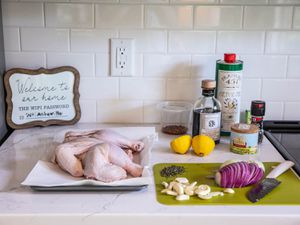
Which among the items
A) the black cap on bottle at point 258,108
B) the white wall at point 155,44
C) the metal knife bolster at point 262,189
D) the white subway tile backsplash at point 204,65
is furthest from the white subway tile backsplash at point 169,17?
the metal knife bolster at point 262,189

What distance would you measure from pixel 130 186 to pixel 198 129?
0.36 meters

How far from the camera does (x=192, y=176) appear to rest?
3.51 feet

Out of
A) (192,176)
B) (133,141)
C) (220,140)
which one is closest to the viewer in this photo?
(192,176)

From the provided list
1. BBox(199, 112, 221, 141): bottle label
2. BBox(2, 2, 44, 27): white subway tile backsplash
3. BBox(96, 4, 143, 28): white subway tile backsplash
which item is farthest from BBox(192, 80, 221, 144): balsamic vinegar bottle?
BBox(2, 2, 44, 27): white subway tile backsplash

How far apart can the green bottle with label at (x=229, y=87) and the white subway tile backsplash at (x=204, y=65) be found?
0.08m

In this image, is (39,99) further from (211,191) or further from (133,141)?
(211,191)

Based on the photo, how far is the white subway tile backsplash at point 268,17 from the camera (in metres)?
1.38

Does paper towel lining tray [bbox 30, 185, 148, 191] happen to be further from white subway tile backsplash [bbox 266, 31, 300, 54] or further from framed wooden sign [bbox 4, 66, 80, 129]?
white subway tile backsplash [bbox 266, 31, 300, 54]

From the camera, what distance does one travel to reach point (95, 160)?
0.99 metres

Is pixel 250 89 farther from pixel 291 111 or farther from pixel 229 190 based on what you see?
pixel 229 190

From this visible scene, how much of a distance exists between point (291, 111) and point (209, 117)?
0.39 metres

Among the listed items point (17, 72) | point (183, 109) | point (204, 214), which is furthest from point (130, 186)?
point (17, 72)

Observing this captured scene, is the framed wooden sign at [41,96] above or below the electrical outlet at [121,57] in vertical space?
below

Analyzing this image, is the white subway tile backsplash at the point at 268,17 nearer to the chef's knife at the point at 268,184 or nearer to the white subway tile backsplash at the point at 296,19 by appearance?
the white subway tile backsplash at the point at 296,19
